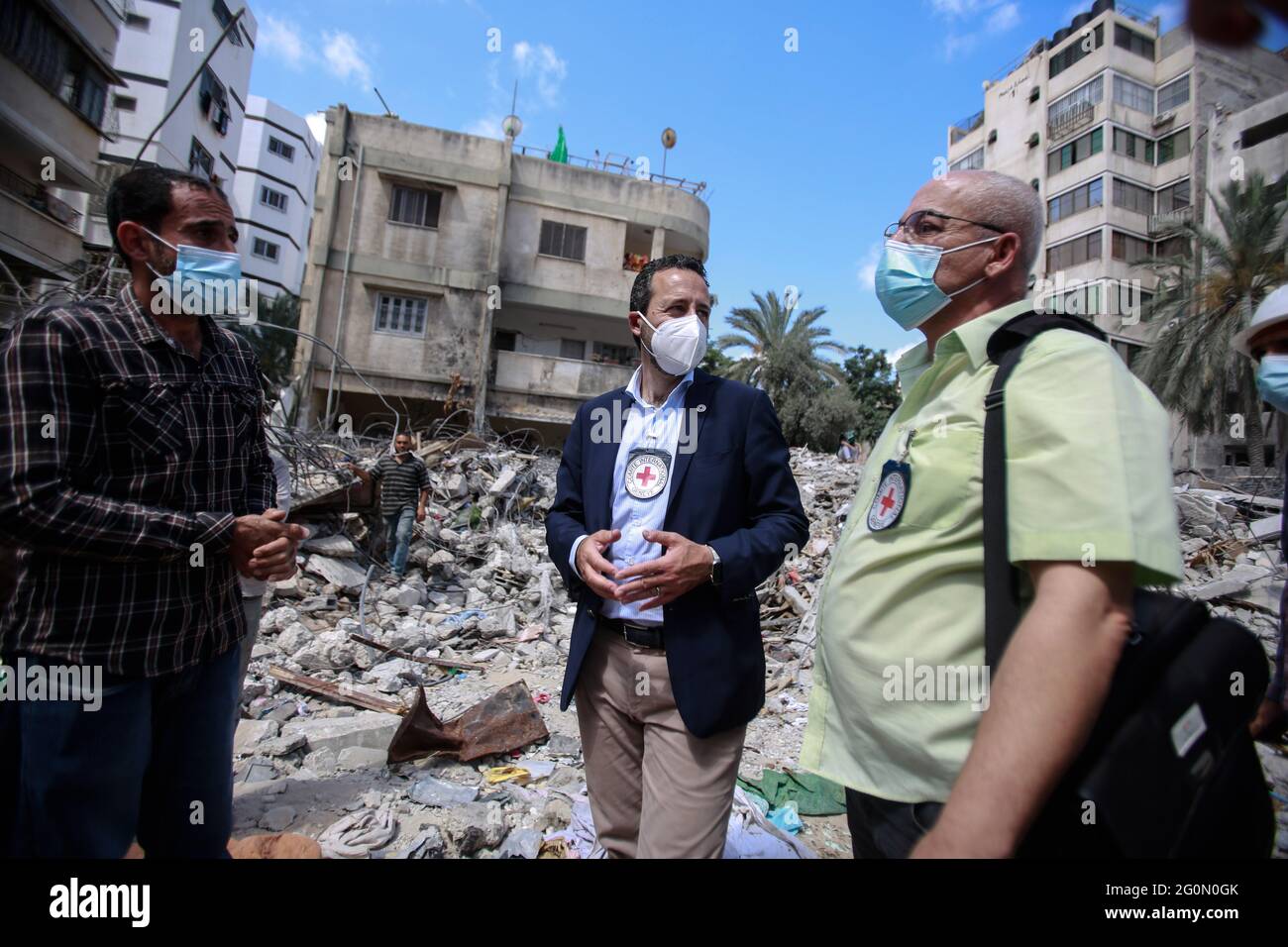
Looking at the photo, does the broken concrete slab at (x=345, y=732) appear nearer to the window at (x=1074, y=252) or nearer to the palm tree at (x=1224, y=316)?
the palm tree at (x=1224, y=316)

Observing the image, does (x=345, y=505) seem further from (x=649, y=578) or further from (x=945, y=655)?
(x=945, y=655)

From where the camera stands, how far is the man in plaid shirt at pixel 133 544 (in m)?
1.50

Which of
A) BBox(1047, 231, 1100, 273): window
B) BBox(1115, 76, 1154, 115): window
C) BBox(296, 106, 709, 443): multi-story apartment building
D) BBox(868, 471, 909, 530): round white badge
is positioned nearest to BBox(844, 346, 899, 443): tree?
BBox(1047, 231, 1100, 273): window

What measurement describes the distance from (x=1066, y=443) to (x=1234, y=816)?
64cm

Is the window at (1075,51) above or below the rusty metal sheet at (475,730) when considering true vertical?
above

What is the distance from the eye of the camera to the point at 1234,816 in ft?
3.29

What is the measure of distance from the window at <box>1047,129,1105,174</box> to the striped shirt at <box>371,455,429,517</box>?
111 feet

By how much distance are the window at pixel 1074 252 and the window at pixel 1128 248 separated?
0.67 meters

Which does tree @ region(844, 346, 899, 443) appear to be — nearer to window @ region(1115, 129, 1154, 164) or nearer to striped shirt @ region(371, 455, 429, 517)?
window @ region(1115, 129, 1154, 164)

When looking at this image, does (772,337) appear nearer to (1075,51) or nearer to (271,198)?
(1075,51)

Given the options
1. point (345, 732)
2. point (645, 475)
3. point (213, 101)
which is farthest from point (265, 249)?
point (645, 475)

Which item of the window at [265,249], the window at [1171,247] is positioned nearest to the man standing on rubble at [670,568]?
the window at [1171,247]

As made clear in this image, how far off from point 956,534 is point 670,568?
76 cm
